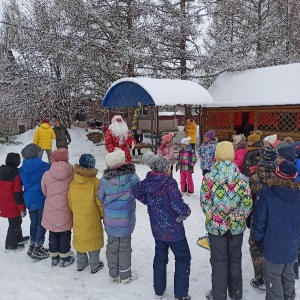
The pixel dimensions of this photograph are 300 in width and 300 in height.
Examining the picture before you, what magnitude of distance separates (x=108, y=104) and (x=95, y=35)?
4983mm

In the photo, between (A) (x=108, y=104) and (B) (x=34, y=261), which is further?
(A) (x=108, y=104)

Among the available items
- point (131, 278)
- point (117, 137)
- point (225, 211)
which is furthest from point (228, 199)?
point (117, 137)

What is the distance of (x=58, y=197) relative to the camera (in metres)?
4.05

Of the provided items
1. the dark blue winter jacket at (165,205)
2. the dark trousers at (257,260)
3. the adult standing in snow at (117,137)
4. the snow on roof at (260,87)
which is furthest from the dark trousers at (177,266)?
the snow on roof at (260,87)

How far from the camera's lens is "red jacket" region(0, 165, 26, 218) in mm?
4434

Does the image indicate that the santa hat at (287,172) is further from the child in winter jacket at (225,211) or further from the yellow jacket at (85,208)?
the yellow jacket at (85,208)

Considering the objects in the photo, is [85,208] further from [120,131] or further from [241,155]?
[241,155]

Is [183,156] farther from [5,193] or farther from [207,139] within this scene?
[5,193]

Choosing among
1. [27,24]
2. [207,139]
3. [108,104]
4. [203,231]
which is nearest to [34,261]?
[203,231]

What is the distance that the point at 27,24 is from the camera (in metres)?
17.4

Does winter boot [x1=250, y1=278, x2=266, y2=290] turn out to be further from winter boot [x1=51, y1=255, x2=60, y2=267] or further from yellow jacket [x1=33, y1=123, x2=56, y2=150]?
yellow jacket [x1=33, y1=123, x2=56, y2=150]

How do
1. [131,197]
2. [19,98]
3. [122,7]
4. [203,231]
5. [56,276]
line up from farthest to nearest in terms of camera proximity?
[19,98], [122,7], [203,231], [56,276], [131,197]

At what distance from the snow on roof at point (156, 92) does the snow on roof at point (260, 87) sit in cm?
187

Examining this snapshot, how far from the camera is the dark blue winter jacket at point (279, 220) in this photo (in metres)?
2.81
